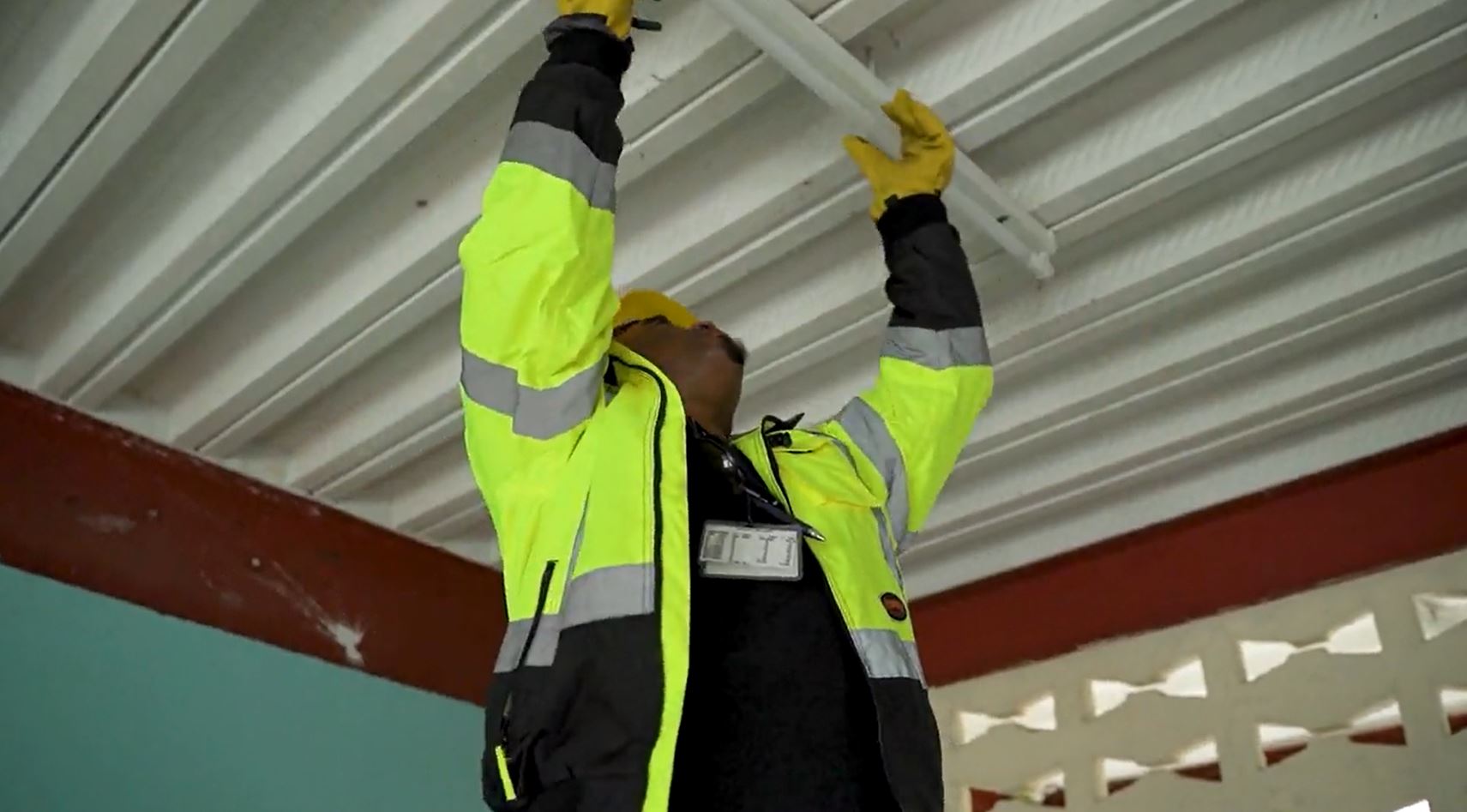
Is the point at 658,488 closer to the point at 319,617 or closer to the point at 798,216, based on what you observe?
the point at 798,216

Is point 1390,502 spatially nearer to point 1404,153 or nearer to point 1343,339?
point 1343,339

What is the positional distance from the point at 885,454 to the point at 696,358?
0.29 m

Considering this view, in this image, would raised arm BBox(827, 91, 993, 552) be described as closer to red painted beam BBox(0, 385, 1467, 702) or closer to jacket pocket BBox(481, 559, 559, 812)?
jacket pocket BBox(481, 559, 559, 812)

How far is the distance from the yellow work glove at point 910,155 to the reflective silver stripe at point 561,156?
0.51m

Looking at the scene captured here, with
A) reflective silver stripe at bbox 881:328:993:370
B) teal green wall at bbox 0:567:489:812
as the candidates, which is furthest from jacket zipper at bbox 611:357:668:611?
teal green wall at bbox 0:567:489:812

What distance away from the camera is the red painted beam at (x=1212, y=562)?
2135mm

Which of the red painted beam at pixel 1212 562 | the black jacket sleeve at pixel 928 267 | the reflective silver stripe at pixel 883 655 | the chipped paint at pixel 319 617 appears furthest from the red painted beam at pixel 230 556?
the reflective silver stripe at pixel 883 655

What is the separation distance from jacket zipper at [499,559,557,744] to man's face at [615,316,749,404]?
1.28ft

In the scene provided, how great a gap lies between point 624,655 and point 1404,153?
1369mm

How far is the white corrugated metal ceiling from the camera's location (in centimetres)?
152

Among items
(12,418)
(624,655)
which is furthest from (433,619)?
(624,655)

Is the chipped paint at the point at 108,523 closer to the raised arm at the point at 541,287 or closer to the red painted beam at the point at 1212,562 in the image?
the raised arm at the point at 541,287

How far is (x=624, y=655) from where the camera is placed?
103 cm

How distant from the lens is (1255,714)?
85.7 inches
